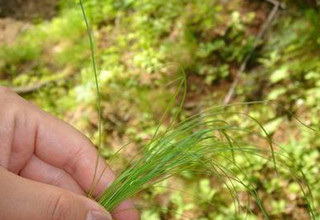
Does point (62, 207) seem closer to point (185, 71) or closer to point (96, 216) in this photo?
point (96, 216)

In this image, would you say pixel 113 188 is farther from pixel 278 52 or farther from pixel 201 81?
pixel 278 52

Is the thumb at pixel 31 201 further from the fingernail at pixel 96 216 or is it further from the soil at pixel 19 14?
the soil at pixel 19 14

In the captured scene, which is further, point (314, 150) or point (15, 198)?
point (314, 150)

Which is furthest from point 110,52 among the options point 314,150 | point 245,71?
point 314,150

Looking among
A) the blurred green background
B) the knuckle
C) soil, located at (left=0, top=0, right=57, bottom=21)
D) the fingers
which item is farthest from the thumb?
soil, located at (left=0, top=0, right=57, bottom=21)

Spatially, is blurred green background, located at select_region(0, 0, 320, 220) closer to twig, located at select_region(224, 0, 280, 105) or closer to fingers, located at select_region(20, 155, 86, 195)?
twig, located at select_region(224, 0, 280, 105)
